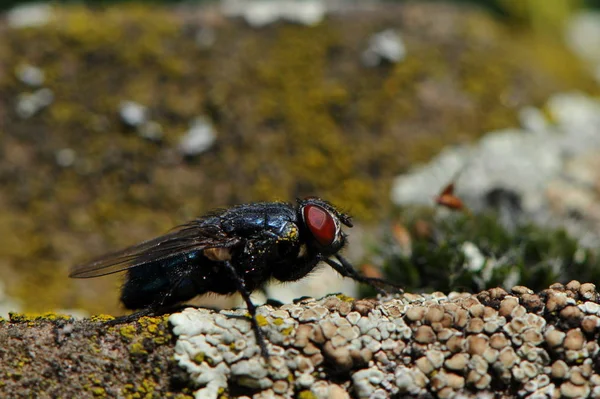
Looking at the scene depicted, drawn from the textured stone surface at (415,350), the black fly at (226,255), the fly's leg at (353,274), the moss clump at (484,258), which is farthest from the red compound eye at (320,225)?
the moss clump at (484,258)

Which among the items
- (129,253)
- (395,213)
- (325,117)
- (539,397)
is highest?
(325,117)

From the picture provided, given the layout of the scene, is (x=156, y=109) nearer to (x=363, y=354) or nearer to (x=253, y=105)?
(x=253, y=105)

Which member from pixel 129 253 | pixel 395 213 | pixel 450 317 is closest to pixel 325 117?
pixel 395 213

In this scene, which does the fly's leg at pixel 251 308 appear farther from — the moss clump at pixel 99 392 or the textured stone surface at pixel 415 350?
the moss clump at pixel 99 392

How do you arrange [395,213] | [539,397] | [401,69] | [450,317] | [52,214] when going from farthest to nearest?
[401,69] → [52,214] → [395,213] → [450,317] → [539,397]

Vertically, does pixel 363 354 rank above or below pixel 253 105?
below

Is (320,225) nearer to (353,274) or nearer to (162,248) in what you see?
(353,274)

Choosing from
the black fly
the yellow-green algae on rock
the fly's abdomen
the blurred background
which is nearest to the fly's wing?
the black fly
